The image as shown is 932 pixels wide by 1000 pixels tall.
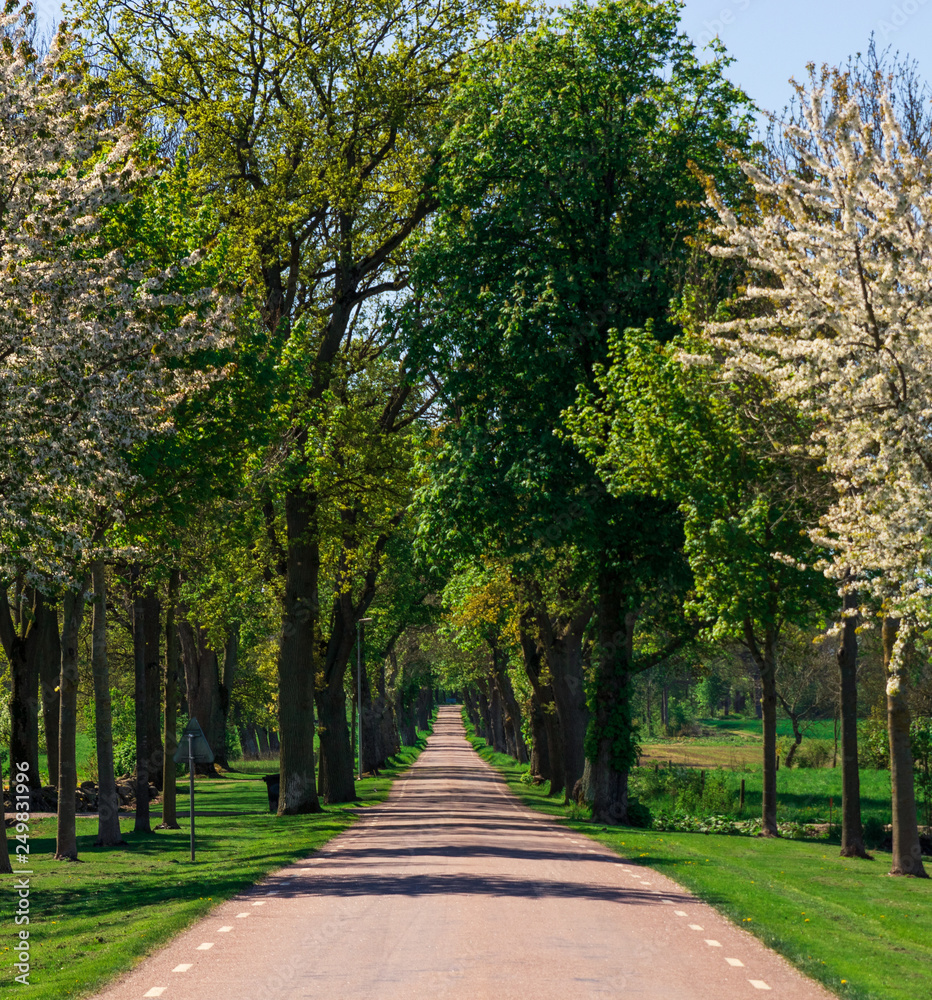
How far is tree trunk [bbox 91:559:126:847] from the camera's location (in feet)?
72.5

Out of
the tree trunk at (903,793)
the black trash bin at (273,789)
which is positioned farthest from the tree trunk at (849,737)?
the black trash bin at (273,789)

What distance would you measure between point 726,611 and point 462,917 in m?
9.47

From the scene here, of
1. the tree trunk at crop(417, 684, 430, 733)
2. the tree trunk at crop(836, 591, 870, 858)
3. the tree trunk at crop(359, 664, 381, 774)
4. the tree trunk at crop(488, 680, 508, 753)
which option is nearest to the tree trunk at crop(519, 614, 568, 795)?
the tree trunk at crop(359, 664, 381, 774)

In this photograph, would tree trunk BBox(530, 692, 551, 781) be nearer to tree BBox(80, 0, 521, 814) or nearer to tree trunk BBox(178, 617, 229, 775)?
tree trunk BBox(178, 617, 229, 775)

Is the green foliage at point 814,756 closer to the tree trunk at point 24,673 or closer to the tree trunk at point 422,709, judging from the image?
the tree trunk at point 24,673

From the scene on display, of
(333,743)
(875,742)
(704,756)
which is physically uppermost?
(333,743)

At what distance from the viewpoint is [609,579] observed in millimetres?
27516

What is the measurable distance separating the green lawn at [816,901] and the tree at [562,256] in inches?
197

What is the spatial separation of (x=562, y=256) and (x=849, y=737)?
39.5 feet

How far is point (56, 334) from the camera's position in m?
12.4

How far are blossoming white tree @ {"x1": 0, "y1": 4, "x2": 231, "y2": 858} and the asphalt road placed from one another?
4.51 metres

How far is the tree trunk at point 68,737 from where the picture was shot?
20250 millimetres

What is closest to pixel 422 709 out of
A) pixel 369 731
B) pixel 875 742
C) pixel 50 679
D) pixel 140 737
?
pixel 369 731

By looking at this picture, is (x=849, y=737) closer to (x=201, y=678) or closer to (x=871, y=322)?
(x=871, y=322)
